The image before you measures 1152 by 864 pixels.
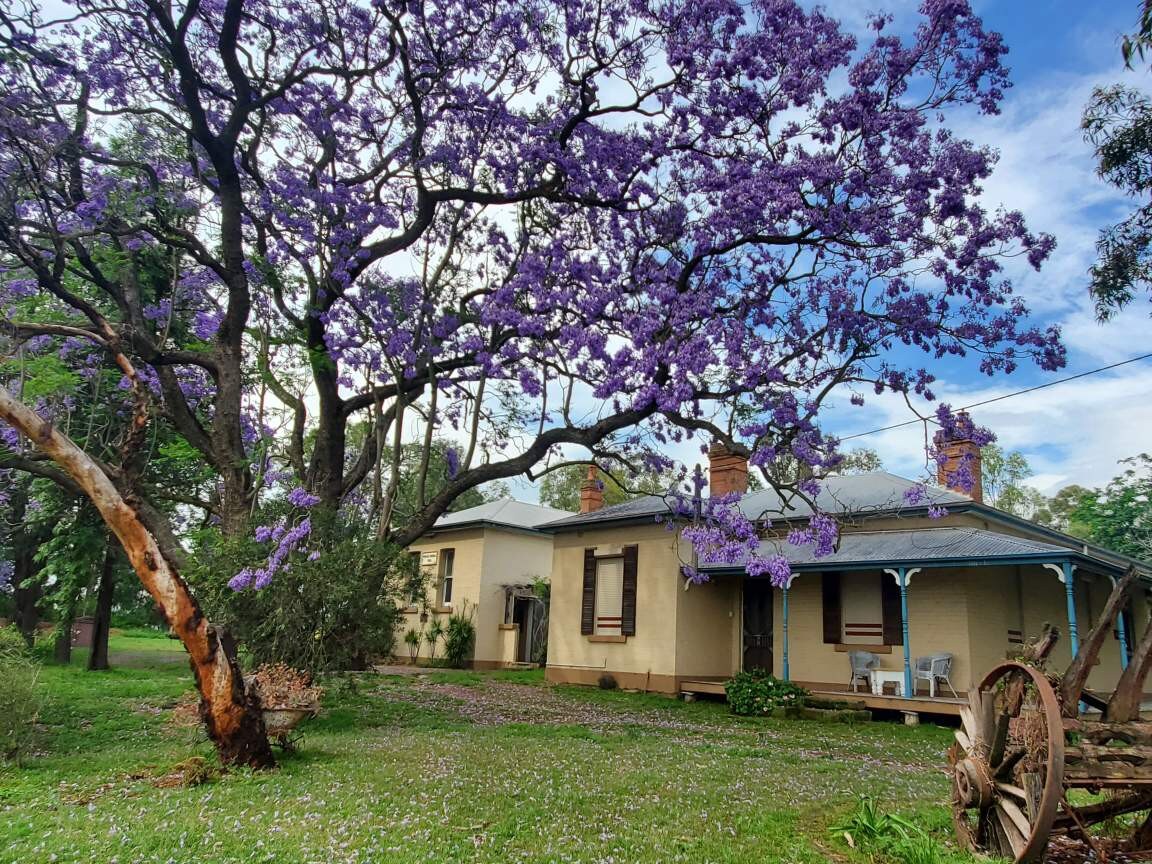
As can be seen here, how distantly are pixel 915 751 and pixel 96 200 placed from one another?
13683 mm

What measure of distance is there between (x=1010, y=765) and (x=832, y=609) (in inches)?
479

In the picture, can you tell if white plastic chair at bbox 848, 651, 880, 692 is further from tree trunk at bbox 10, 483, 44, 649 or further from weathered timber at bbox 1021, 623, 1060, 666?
tree trunk at bbox 10, 483, 44, 649

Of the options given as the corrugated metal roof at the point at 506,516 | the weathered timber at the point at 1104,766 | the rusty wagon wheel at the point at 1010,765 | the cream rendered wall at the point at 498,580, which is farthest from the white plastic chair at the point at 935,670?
the cream rendered wall at the point at 498,580

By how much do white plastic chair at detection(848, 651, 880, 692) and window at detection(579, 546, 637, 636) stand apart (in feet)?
16.7

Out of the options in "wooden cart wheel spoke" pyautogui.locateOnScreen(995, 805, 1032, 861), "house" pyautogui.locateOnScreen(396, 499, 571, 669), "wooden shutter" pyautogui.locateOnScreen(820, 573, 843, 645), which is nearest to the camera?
"wooden cart wheel spoke" pyautogui.locateOnScreen(995, 805, 1032, 861)

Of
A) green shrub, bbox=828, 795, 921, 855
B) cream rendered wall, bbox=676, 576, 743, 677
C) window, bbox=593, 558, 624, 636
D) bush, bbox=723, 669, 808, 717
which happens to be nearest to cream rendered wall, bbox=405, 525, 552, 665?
window, bbox=593, 558, 624, 636

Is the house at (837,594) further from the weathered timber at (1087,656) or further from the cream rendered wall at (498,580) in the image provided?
the weathered timber at (1087,656)

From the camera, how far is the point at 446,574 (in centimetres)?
2464

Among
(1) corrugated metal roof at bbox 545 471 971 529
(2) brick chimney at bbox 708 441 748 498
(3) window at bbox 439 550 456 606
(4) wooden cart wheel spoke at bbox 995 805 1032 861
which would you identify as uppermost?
(2) brick chimney at bbox 708 441 748 498

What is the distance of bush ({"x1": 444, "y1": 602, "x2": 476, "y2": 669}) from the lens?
896 inches

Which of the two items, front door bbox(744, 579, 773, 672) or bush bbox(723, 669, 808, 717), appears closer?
bush bbox(723, 669, 808, 717)

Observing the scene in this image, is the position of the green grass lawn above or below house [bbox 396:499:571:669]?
below

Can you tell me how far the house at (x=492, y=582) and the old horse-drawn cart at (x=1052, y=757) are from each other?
1802 cm

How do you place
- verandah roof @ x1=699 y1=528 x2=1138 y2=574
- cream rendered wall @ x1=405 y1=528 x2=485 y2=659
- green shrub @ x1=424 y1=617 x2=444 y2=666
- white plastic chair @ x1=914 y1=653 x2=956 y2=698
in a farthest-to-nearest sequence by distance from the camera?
green shrub @ x1=424 y1=617 x2=444 y2=666
cream rendered wall @ x1=405 y1=528 x2=485 y2=659
white plastic chair @ x1=914 y1=653 x2=956 y2=698
verandah roof @ x1=699 y1=528 x2=1138 y2=574
